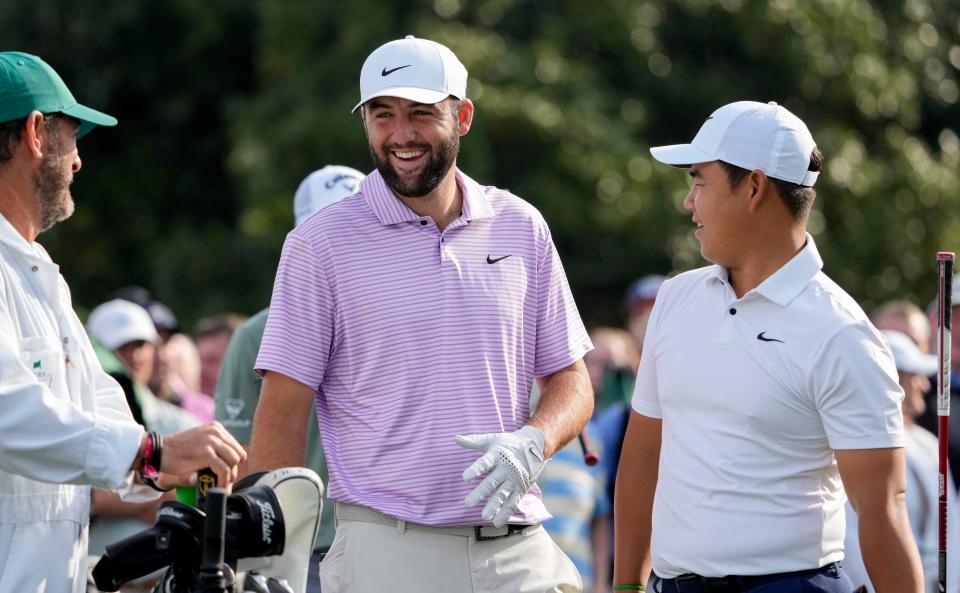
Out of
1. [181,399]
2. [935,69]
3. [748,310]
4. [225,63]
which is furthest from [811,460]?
[225,63]

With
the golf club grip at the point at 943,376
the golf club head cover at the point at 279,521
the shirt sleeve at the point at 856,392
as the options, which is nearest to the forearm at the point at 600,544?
the golf club grip at the point at 943,376

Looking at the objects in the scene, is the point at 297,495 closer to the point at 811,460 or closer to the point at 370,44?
the point at 811,460

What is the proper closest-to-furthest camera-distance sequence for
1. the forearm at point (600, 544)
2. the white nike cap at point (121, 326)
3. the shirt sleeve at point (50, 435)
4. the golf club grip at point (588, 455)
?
the shirt sleeve at point (50, 435) → the golf club grip at point (588, 455) → the forearm at point (600, 544) → the white nike cap at point (121, 326)

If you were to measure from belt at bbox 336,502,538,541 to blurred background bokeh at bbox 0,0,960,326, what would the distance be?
34.2 ft

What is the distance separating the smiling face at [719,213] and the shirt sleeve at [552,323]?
510 millimetres

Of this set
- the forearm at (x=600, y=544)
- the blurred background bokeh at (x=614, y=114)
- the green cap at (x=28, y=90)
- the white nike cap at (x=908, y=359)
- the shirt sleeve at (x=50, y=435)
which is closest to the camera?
the shirt sleeve at (x=50, y=435)

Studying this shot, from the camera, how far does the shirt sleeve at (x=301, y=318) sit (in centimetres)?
480

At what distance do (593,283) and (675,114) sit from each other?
2.01 m

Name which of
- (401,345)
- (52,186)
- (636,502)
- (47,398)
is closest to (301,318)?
(401,345)

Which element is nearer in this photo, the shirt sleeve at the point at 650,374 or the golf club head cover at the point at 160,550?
the golf club head cover at the point at 160,550

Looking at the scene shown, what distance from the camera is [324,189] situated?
628cm

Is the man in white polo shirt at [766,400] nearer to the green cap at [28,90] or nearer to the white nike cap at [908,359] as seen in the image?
the green cap at [28,90]

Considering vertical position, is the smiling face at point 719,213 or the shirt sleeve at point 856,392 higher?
the smiling face at point 719,213

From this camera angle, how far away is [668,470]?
4.84 m
